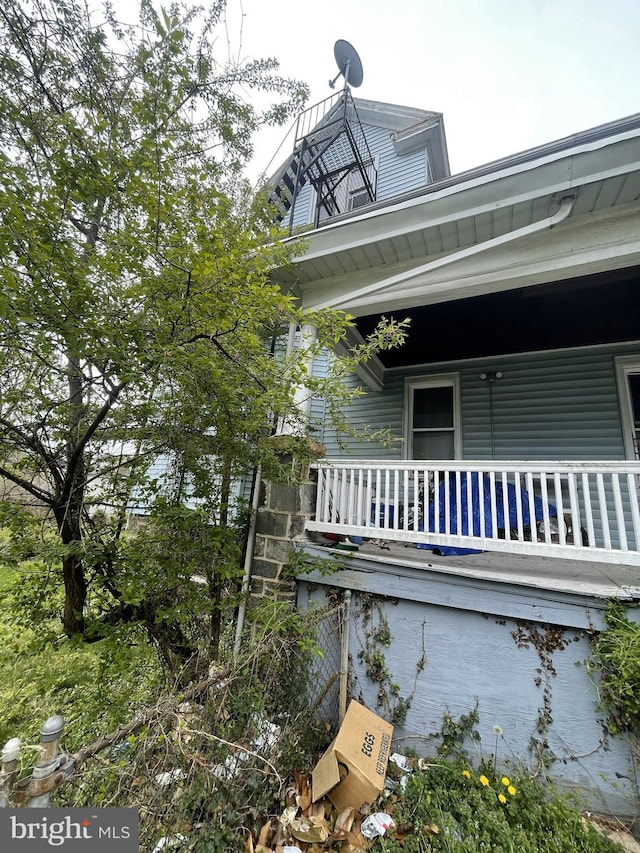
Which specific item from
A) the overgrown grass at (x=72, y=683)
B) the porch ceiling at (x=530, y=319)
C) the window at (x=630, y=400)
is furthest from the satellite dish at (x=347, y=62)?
the overgrown grass at (x=72, y=683)

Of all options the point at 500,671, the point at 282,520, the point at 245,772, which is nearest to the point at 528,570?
the point at 500,671

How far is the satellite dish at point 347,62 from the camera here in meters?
6.73

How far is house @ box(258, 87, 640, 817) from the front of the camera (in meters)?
2.38

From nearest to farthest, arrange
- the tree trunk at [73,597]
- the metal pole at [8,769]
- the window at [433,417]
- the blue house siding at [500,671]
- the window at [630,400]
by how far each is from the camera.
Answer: the metal pole at [8,769] < the blue house siding at [500,671] < the tree trunk at [73,597] < the window at [630,400] < the window at [433,417]

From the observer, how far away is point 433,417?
568cm

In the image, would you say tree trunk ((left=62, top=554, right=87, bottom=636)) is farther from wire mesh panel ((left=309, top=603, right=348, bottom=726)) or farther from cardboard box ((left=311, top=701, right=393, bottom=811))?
cardboard box ((left=311, top=701, right=393, bottom=811))

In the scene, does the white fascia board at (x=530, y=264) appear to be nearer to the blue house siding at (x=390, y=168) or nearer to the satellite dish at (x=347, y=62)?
the blue house siding at (x=390, y=168)

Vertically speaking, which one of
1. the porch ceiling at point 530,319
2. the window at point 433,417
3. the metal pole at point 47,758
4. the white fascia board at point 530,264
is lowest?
the metal pole at point 47,758

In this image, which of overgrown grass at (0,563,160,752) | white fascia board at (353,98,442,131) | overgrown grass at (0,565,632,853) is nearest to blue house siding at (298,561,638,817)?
overgrown grass at (0,565,632,853)

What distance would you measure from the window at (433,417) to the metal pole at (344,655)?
2.98m

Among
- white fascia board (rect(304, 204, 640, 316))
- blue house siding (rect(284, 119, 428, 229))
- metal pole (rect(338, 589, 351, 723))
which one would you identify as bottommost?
metal pole (rect(338, 589, 351, 723))

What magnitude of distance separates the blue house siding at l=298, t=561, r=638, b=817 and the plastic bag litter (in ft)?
2.19

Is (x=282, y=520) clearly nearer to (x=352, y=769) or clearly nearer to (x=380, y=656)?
(x=380, y=656)

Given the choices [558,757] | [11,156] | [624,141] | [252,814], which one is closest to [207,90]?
[11,156]
